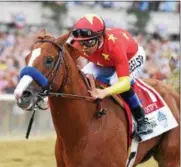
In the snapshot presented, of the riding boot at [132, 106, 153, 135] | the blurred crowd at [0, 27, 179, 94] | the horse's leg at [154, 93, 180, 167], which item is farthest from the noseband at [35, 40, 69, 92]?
the blurred crowd at [0, 27, 179, 94]

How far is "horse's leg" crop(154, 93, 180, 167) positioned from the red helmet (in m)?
1.59

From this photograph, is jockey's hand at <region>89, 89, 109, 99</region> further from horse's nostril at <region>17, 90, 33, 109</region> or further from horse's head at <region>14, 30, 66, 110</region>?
horse's nostril at <region>17, 90, 33, 109</region>

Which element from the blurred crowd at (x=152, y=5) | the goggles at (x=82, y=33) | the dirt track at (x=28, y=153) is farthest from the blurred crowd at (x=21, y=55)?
the goggles at (x=82, y=33)

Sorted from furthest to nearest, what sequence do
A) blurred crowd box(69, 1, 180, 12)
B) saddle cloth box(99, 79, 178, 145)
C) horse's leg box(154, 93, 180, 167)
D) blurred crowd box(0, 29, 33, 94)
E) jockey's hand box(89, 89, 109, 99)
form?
blurred crowd box(69, 1, 180, 12), blurred crowd box(0, 29, 33, 94), horse's leg box(154, 93, 180, 167), saddle cloth box(99, 79, 178, 145), jockey's hand box(89, 89, 109, 99)

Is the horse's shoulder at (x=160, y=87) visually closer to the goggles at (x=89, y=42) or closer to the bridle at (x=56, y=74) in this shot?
the goggles at (x=89, y=42)

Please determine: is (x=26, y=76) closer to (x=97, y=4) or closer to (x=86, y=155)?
(x=86, y=155)

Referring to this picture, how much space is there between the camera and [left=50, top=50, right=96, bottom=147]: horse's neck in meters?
4.36

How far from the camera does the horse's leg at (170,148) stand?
226 inches

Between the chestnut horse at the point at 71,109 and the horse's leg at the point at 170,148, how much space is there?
3.22 feet

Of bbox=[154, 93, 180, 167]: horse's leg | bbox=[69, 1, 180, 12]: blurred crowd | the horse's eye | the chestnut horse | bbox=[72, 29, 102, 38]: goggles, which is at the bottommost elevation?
bbox=[69, 1, 180, 12]: blurred crowd

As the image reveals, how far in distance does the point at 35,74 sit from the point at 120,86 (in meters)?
0.82

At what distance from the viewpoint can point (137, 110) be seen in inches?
200

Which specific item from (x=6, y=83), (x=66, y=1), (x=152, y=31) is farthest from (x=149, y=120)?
(x=152, y=31)

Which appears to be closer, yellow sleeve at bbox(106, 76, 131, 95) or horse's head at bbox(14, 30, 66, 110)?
horse's head at bbox(14, 30, 66, 110)
